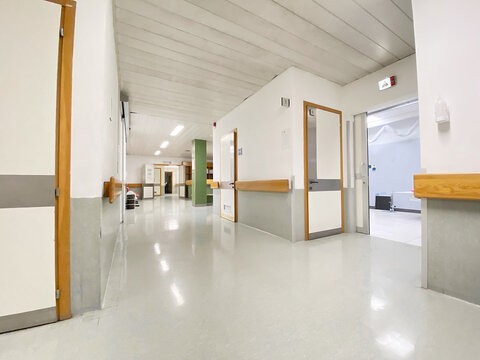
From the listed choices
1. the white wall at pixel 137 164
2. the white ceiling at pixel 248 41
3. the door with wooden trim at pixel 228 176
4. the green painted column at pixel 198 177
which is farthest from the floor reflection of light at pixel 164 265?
the white wall at pixel 137 164

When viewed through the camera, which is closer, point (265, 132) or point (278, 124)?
point (278, 124)

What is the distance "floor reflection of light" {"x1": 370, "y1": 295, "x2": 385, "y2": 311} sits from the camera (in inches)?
58.6

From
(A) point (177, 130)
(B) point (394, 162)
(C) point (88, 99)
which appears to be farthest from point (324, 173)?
(A) point (177, 130)

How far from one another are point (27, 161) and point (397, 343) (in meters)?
2.57

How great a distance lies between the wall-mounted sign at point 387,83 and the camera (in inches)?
124

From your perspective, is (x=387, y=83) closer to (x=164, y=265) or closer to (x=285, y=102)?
(x=285, y=102)

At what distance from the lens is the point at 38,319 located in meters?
1.32

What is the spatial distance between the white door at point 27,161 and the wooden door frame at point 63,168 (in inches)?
1.1

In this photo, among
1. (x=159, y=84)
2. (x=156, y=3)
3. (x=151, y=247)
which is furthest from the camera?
(x=159, y=84)

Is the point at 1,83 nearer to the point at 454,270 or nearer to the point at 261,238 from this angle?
the point at 261,238

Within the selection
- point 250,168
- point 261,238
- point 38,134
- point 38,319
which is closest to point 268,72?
point 250,168

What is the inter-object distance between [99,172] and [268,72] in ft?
10.2

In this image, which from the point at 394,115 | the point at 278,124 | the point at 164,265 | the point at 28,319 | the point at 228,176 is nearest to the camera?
the point at 28,319

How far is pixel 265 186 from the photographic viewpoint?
372 centimetres
